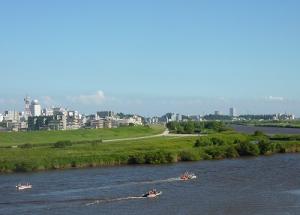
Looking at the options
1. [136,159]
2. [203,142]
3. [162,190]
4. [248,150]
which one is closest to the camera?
[162,190]

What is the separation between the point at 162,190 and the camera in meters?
56.5

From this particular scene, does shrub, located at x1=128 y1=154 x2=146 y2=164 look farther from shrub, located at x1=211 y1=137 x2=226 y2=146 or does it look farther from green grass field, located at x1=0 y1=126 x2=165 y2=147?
green grass field, located at x1=0 y1=126 x2=165 y2=147

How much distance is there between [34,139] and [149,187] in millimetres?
79363

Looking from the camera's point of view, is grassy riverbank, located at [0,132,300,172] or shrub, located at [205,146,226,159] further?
shrub, located at [205,146,226,159]

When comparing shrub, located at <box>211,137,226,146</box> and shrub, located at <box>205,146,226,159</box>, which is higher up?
shrub, located at <box>211,137,226,146</box>

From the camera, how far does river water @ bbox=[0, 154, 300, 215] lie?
47.1 m

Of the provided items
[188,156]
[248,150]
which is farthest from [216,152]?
[188,156]

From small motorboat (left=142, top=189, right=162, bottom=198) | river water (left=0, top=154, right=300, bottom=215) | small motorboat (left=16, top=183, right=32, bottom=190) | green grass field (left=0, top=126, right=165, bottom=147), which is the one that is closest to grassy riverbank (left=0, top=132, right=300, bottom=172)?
river water (left=0, top=154, right=300, bottom=215)

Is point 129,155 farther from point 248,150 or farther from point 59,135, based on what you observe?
point 59,135

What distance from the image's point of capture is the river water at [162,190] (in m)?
47.1

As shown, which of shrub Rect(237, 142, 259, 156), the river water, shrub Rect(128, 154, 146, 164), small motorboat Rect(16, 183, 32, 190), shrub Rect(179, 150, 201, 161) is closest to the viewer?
the river water

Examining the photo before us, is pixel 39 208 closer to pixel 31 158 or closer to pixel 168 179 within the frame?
pixel 168 179

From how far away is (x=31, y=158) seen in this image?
261 ft

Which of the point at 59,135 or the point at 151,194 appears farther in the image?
the point at 59,135
